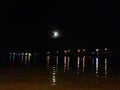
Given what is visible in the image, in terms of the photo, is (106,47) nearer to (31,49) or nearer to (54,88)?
(31,49)

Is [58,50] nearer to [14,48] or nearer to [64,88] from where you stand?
[14,48]

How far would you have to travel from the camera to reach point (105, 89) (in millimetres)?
17422

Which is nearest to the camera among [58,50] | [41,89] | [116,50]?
[41,89]

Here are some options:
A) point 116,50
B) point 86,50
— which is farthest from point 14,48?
point 116,50

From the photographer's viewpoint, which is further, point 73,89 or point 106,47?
A: point 106,47

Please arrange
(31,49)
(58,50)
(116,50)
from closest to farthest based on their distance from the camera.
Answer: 1. (116,50)
2. (58,50)
3. (31,49)

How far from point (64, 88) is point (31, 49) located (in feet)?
522

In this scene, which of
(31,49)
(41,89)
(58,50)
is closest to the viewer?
(41,89)

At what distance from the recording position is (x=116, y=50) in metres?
137

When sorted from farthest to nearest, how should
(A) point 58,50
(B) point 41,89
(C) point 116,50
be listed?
(A) point 58,50 < (C) point 116,50 < (B) point 41,89

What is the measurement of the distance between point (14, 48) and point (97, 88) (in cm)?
16425

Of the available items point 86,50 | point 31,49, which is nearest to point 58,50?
point 86,50

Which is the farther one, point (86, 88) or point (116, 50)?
point (116, 50)

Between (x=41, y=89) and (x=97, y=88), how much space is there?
279cm
